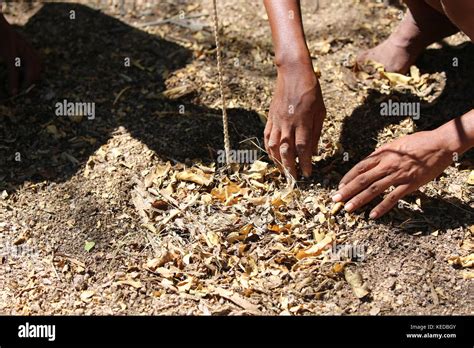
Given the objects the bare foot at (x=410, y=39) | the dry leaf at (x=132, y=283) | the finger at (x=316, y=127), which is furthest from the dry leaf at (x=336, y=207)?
the bare foot at (x=410, y=39)

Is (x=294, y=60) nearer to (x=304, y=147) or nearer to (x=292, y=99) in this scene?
(x=292, y=99)

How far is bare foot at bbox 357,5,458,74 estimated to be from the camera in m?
3.04

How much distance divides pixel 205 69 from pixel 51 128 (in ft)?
2.32

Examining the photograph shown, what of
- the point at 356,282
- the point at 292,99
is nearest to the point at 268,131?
the point at 292,99

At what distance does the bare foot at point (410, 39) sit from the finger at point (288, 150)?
2.65ft

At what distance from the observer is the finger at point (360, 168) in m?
2.53

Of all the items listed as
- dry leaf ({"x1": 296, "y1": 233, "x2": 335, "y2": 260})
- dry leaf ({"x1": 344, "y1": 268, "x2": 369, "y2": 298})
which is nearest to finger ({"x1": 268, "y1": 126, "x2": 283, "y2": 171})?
dry leaf ({"x1": 296, "y1": 233, "x2": 335, "y2": 260})

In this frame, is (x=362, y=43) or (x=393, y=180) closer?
(x=393, y=180)

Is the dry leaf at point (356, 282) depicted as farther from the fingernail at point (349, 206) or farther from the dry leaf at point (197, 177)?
the dry leaf at point (197, 177)

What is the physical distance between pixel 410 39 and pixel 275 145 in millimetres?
899

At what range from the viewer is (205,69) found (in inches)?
127

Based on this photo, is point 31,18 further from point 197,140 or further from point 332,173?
point 332,173
